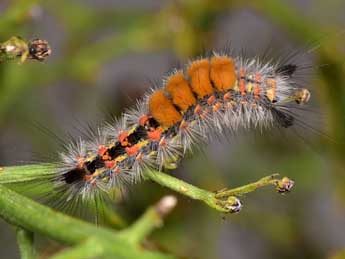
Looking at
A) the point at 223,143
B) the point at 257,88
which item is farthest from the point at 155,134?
the point at 223,143

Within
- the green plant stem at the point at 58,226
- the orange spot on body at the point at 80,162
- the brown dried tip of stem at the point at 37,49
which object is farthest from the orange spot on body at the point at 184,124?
the green plant stem at the point at 58,226

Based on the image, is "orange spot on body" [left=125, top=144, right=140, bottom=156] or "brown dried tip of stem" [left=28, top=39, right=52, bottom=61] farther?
"orange spot on body" [left=125, top=144, right=140, bottom=156]

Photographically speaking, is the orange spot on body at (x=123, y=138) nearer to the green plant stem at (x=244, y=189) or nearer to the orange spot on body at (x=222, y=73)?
the orange spot on body at (x=222, y=73)

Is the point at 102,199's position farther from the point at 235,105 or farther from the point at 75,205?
the point at 235,105

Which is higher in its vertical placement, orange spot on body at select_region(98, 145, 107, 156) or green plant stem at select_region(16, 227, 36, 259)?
green plant stem at select_region(16, 227, 36, 259)

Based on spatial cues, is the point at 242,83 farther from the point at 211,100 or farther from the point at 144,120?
the point at 144,120

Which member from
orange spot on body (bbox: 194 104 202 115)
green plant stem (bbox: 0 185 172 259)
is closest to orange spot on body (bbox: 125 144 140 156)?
orange spot on body (bbox: 194 104 202 115)

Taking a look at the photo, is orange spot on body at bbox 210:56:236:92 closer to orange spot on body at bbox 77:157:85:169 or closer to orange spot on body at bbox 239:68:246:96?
orange spot on body at bbox 239:68:246:96
